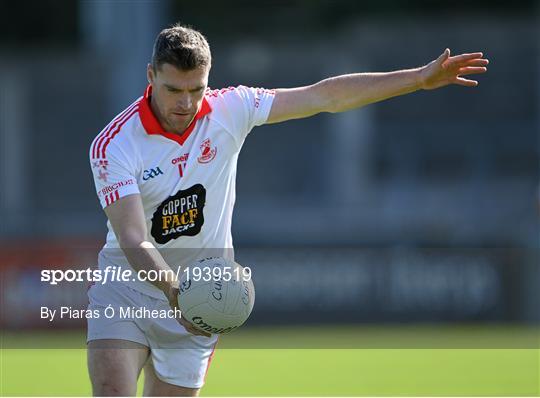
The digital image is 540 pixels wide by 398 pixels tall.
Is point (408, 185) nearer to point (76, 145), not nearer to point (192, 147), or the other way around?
point (76, 145)

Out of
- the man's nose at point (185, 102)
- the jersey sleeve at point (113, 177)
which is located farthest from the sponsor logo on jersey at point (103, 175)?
the man's nose at point (185, 102)

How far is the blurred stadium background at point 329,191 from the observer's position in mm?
14219

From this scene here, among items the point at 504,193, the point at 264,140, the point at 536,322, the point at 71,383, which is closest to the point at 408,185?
the point at 504,193

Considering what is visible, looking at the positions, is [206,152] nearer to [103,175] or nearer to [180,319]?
[103,175]

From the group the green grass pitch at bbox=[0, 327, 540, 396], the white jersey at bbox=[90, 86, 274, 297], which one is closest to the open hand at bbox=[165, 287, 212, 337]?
the white jersey at bbox=[90, 86, 274, 297]

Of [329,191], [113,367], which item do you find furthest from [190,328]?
[329,191]

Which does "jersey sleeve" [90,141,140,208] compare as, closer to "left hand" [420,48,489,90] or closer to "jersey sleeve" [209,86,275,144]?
"jersey sleeve" [209,86,275,144]

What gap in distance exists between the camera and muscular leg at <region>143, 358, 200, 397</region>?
6141mm

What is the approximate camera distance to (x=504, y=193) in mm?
27266

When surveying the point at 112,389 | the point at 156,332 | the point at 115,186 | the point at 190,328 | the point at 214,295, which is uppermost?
the point at 115,186

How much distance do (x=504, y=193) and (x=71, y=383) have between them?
17.9 metres

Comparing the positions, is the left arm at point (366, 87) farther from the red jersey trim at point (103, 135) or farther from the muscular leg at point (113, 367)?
the muscular leg at point (113, 367)

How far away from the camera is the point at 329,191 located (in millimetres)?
26688

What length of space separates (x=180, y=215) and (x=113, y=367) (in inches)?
32.7
